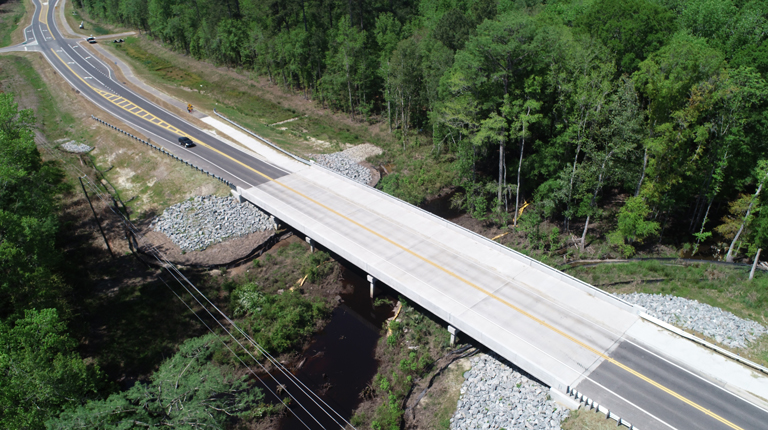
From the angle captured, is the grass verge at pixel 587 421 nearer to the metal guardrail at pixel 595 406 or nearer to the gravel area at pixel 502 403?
the metal guardrail at pixel 595 406

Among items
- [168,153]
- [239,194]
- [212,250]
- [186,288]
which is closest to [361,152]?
[239,194]

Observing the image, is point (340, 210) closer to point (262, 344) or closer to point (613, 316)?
point (262, 344)

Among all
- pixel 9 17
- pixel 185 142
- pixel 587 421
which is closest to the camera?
pixel 587 421

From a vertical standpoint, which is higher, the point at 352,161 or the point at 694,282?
the point at 694,282

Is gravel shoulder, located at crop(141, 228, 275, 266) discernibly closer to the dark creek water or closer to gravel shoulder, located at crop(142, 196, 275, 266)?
gravel shoulder, located at crop(142, 196, 275, 266)

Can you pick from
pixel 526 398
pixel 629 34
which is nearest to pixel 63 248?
pixel 526 398

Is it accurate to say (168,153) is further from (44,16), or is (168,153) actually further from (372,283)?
(44,16)

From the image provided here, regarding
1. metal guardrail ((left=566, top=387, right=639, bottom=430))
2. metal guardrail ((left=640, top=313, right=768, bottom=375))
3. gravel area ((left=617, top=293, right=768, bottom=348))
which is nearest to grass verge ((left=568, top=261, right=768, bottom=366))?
gravel area ((left=617, top=293, right=768, bottom=348))

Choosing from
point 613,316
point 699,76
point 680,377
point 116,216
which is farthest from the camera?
point 116,216

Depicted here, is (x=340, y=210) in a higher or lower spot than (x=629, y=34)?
lower
